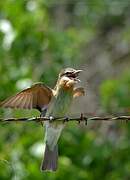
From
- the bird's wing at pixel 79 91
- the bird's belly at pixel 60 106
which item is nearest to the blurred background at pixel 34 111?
the bird's wing at pixel 79 91

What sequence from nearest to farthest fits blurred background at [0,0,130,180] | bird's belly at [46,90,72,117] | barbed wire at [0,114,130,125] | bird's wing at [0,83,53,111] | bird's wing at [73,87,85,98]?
1. barbed wire at [0,114,130,125]
2. bird's wing at [0,83,53,111]
3. bird's belly at [46,90,72,117]
4. bird's wing at [73,87,85,98]
5. blurred background at [0,0,130,180]

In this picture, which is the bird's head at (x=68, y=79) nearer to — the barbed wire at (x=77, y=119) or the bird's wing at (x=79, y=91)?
the bird's wing at (x=79, y=91)

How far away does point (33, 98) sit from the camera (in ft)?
18.5

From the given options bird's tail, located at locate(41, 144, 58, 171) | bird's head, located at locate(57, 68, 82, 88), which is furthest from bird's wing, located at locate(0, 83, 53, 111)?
bird's tail, located at locate(41, 144, 58, 171)

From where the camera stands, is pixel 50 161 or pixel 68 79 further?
pixel 50 161

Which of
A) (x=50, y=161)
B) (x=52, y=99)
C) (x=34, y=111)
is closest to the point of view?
(x=52, y=99)

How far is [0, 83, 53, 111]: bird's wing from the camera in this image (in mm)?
5469

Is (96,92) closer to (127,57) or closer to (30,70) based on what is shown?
(127,57)

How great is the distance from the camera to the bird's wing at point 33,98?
5.47 m

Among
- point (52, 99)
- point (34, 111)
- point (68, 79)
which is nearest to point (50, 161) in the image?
point (52, 99)

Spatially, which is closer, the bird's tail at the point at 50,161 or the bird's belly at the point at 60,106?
the bird's belly at the point at 60,106

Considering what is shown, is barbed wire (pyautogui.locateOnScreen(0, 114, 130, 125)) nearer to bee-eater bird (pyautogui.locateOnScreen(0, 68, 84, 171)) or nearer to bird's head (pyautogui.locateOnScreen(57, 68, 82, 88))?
bee-eater bird (pyautogui.locateOnScreen(0, 68, 84, 171))

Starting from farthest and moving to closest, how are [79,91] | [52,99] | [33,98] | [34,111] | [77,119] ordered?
[34,111]
[79,91]
[52,99]
[33,98]
[77,119]

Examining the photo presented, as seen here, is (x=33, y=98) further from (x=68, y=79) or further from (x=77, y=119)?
(x=77, y=119)
